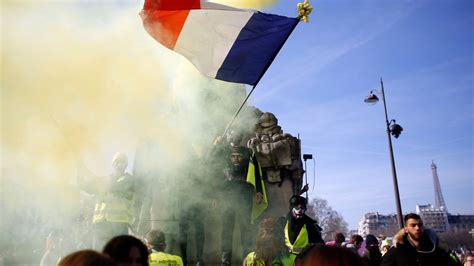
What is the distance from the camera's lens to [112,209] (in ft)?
19.5

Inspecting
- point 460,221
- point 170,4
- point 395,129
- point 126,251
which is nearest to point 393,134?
point 395,129

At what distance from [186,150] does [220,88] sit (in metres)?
1.38

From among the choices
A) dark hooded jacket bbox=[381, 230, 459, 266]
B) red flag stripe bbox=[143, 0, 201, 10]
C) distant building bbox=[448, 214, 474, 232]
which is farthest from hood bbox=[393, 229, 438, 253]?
distant building bbox=[448, 214, 474, 232]

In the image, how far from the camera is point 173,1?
19.6 feet

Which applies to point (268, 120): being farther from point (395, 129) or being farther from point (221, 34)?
point (395, 129)

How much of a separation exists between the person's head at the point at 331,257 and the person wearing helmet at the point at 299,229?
10.3 feet

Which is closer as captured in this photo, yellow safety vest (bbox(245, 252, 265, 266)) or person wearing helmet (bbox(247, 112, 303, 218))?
yellow safety vest (bbox(245, 252, 265, 266))

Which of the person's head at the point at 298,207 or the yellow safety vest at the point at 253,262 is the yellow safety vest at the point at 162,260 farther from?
the person's head at the point at 298,207

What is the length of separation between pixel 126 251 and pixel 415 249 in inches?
95.1

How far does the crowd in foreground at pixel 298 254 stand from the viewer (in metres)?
1.96

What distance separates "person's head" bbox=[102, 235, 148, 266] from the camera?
2580 mm

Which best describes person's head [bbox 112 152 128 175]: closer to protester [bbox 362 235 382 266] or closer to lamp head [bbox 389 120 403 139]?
protester [bbox 362 235 382 266]

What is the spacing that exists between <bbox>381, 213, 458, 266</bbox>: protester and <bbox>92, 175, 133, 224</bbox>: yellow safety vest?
3.77 metres

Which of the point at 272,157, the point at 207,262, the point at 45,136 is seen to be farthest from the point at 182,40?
the point at 207,262
